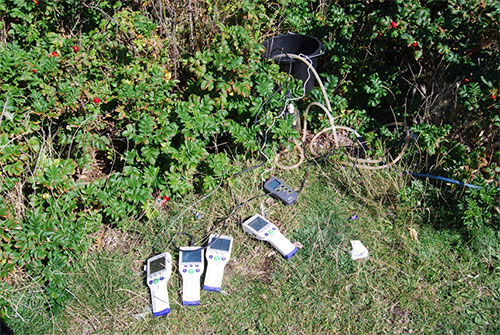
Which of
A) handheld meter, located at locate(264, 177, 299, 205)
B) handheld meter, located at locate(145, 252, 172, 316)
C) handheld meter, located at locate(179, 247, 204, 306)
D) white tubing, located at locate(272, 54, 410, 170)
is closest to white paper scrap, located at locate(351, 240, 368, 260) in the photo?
handheld meter, located at locate(264, 177, 299, 205)

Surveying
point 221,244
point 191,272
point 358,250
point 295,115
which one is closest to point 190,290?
point 191,272

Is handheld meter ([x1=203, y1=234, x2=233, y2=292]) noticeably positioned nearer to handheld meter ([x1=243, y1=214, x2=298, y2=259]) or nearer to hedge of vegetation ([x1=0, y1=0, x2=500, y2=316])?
handheld meter ([x1=243, y1=214, x2=298, y2=259])

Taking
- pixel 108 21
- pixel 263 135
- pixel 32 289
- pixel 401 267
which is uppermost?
pixel 108 21

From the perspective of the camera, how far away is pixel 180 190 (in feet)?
9.01

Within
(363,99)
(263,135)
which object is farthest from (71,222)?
(363,99)

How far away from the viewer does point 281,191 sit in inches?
118

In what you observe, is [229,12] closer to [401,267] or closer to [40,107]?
[40,107]

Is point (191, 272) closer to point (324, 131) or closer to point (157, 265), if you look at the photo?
point (157, 265)

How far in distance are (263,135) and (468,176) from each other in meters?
1.38

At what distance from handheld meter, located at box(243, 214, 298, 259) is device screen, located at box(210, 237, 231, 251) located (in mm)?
159

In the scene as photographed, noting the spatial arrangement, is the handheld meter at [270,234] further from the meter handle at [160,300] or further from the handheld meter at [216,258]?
the meter handle at [160,300]

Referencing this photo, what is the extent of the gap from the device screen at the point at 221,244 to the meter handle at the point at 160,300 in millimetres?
363

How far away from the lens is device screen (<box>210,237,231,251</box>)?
104 inches

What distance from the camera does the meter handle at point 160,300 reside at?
237 centimetres
